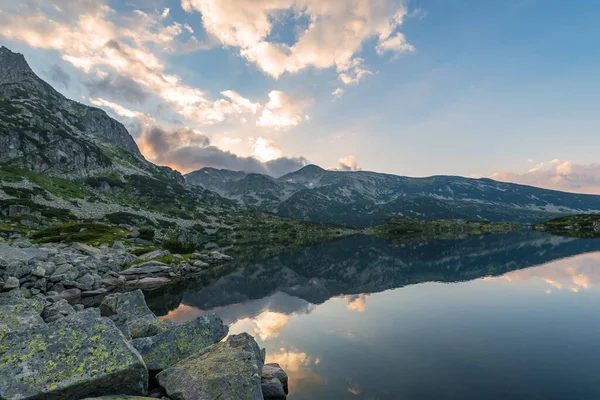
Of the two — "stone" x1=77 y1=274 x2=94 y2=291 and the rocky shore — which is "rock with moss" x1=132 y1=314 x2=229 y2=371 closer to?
the rocky shore

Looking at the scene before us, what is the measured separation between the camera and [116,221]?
16600cm

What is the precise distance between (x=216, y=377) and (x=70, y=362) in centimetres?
530

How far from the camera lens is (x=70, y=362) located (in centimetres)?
1066

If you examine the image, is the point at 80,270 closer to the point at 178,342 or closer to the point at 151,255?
the point at 151,255

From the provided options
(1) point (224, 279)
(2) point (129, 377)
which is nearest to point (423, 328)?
(2) point (129, 377)

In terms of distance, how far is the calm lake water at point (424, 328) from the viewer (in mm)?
18969

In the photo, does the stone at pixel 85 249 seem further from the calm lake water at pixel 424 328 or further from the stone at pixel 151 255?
the calm lake water at pixel 424 328

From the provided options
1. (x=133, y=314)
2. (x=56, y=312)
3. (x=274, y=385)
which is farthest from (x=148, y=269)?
(x=274, y=385)

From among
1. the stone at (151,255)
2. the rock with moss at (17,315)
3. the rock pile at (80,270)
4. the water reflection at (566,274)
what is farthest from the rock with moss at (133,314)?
the stone at (151,255)

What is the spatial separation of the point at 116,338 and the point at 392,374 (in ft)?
55.7

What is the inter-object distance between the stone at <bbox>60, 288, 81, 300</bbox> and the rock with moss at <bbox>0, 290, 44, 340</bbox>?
26.4 metres

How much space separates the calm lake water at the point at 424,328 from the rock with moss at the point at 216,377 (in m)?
6.60

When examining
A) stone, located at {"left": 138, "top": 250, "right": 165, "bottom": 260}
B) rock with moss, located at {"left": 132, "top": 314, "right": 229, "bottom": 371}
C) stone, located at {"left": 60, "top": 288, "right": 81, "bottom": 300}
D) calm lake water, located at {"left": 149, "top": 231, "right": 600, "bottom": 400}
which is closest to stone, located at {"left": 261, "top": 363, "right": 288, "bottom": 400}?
calm lake water, located at {"left": 149, "top": 231, "right": 600, "bottom": 400}

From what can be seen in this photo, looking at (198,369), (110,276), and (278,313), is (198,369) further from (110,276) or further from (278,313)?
(110,276)
